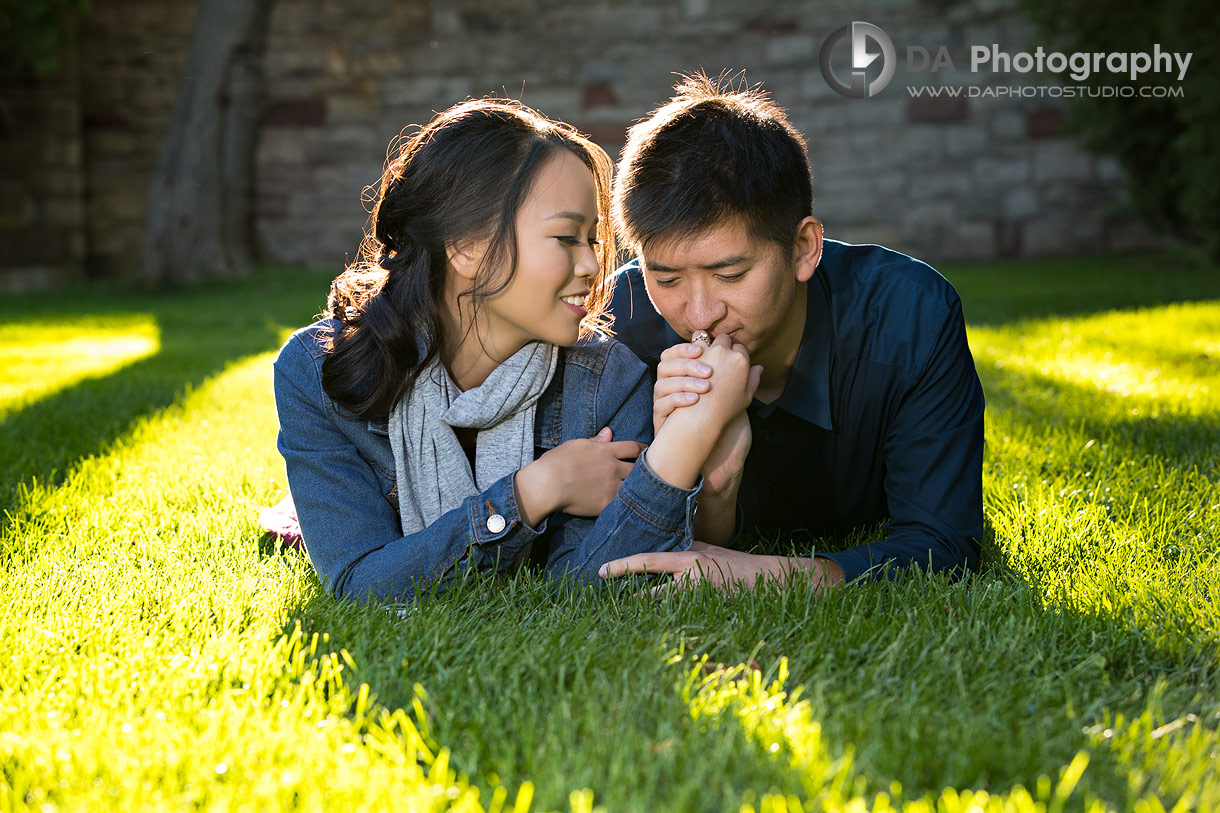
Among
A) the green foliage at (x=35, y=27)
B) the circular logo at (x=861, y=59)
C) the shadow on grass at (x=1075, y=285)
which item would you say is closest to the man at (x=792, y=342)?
the shadow on grass at (x=1075, y=285)

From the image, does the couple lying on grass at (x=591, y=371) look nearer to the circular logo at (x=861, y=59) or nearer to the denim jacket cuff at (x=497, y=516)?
the denim jacket cuff at (x=497, y=516)

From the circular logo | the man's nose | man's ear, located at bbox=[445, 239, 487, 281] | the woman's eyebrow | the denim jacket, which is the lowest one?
the denim jacket

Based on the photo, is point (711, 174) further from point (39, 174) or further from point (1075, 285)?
point (39, 174)

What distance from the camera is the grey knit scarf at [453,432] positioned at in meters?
2.23

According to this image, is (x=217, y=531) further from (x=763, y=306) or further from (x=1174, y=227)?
(x=1174, y=227)

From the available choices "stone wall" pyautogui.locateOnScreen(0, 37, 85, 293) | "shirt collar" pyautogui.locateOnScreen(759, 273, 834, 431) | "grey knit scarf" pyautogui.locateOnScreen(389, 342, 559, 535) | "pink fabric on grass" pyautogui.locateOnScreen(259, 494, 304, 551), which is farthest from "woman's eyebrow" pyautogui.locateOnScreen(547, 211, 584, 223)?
"stone wall" pyautogui.locateOnScreen(0, 37, 85, 293)

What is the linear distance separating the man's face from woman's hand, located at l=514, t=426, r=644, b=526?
13.1 inches

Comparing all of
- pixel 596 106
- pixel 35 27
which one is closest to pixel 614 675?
pixel 596 106

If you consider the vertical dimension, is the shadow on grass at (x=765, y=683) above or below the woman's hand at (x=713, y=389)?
below

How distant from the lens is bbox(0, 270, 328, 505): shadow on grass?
3.58m

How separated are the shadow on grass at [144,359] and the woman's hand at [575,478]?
1.66 metres

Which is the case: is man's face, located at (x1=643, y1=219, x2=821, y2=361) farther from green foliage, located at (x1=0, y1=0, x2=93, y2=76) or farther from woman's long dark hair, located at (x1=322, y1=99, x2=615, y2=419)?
green foliage, located at (x1=0, y1=0, x2=93, y2=76)

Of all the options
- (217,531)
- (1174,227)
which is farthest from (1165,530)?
(1174,227)

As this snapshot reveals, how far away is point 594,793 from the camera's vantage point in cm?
135
